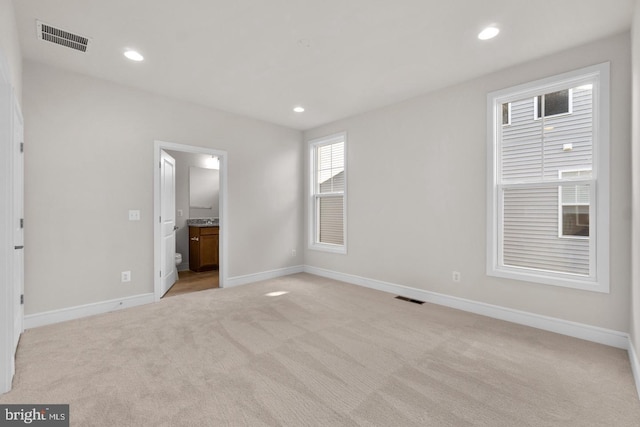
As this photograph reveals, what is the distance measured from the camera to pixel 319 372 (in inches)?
84.0

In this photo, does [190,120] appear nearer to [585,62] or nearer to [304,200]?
[304,200]

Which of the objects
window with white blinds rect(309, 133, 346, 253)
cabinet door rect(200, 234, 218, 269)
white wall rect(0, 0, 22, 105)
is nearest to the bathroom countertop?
cabinet door rect(200, 234, 218, 269)

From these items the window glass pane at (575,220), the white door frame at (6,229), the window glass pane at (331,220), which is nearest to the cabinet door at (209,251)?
the window glass pane at (331,220)

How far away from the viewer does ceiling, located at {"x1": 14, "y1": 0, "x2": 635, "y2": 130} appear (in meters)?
2.23

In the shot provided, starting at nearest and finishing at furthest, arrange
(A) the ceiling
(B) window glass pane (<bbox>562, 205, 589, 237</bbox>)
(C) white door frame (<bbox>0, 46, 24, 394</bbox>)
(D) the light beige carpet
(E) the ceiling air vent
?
(D) the light beige carpet
(C) white door frame (<bbox>0, 46, 24, 394</bbox>)
(A) the ceiling
(E) the ceiling air vent
(B) window glass pane (<bbox>562, 205, 589, 237</bbox>)

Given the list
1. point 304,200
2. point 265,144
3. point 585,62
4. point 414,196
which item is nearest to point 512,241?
point 414,196

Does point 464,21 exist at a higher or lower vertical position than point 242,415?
higher

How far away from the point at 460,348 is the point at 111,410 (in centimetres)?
259

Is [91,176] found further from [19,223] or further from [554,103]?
[554,103]

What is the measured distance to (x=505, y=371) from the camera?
2156mm

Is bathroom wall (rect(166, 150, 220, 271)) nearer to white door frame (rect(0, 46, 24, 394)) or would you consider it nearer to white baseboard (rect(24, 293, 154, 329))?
white baseboard (rect(24, 293, 154, 329))

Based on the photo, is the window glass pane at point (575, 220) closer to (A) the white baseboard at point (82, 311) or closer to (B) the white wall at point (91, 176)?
(B) the white wall at point (91, 176)

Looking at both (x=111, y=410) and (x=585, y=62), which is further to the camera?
(x=585, y=62)

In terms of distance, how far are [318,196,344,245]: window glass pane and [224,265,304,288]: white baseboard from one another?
75cm
